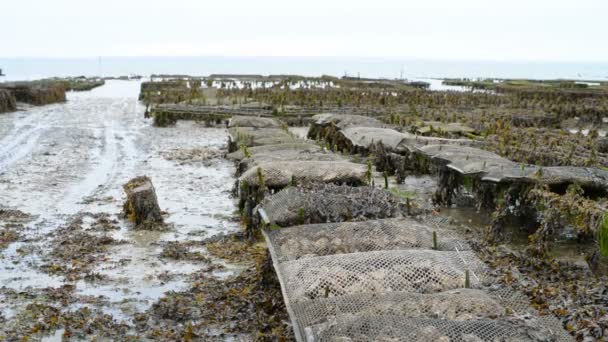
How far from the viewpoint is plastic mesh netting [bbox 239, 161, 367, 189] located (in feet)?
39.3

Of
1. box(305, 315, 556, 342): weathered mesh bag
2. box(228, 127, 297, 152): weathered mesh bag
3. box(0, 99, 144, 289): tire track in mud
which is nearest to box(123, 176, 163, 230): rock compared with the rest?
box(0, 99, 144, 289): tire track in mud

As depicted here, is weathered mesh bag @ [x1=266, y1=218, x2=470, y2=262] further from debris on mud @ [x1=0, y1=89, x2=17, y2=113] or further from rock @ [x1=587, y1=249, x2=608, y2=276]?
debris on mud @ [x1=0, y1=89, x2=17, y2=113]

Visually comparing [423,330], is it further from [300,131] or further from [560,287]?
[300,131]

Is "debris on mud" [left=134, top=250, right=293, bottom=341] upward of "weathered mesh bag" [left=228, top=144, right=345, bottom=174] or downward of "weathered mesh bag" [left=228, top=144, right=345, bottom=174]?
downward

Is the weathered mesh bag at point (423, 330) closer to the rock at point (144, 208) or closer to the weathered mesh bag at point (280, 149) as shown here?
the rock at point (144, 208)

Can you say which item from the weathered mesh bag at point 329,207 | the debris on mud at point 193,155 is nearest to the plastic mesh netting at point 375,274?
the weathered mesh bag at point 329,207

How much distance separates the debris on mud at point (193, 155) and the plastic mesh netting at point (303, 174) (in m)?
8.88

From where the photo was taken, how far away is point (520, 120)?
100ft

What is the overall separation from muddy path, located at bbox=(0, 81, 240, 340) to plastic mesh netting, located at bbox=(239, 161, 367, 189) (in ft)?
4.75

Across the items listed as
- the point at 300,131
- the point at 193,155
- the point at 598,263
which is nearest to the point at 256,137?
the point at 193,155

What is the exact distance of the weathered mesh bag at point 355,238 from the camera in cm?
812

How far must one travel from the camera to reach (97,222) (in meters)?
13.0

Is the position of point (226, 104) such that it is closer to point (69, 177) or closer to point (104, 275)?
point (69, 177)

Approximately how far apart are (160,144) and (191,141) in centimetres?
164
